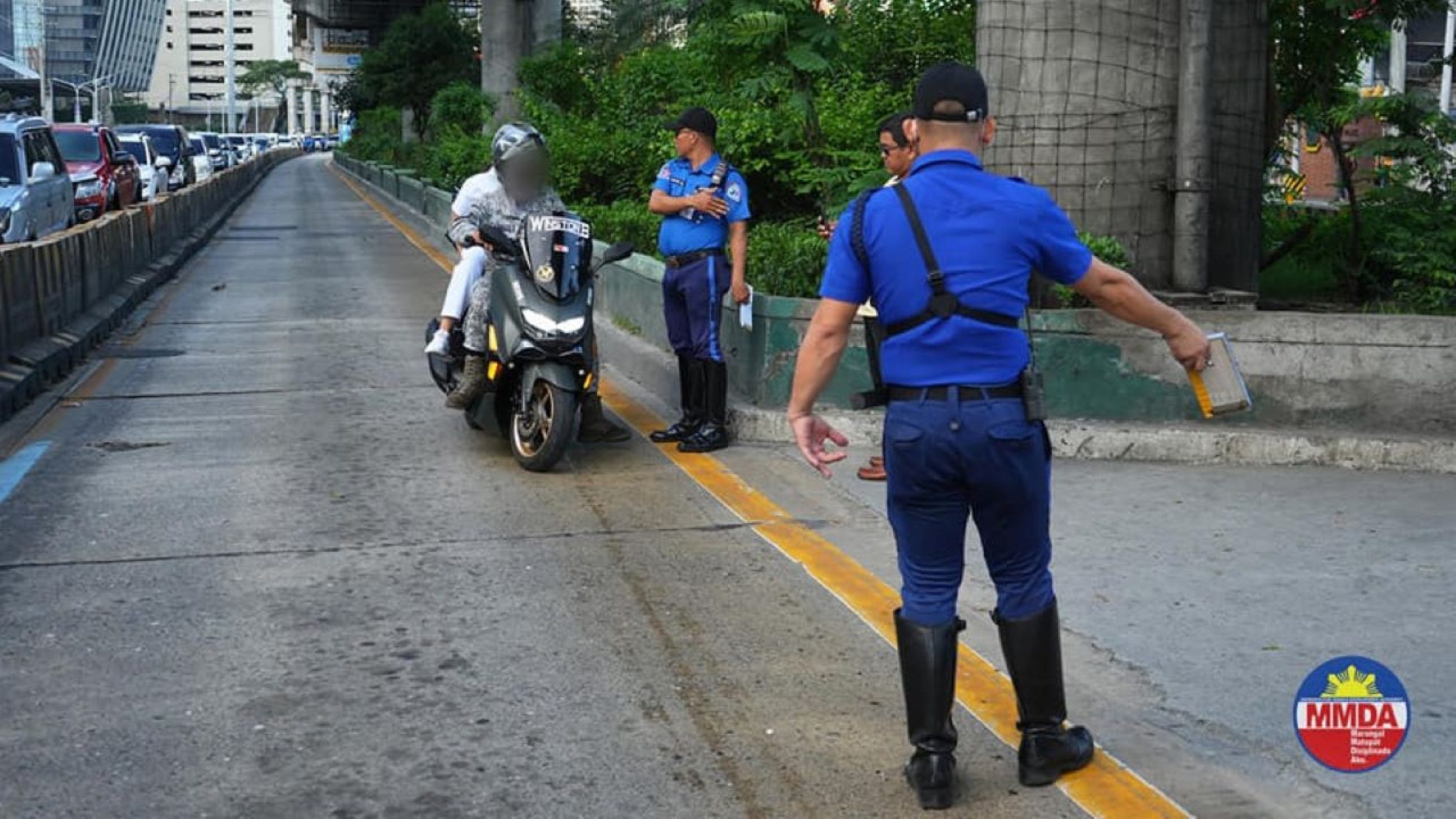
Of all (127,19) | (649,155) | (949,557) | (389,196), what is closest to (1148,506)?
(949,557)

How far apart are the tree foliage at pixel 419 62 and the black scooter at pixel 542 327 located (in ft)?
202

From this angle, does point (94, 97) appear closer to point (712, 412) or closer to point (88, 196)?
point (88, 196)

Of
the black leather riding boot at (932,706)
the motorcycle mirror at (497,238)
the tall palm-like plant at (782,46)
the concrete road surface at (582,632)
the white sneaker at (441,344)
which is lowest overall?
the concrete road surface at (582,632)

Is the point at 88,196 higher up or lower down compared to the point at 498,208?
lower down

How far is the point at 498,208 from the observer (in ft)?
32.8

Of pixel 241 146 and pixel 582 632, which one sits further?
pixel 241 146

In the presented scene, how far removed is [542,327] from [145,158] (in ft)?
114

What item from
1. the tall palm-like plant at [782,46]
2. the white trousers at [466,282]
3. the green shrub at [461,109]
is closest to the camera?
the white trousers at [466,282]

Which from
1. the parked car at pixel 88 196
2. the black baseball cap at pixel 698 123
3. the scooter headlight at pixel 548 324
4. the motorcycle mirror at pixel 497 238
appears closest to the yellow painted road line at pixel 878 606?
the scooter headlight at pixel 548 324

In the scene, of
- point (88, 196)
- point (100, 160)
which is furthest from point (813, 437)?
point (100, 160)

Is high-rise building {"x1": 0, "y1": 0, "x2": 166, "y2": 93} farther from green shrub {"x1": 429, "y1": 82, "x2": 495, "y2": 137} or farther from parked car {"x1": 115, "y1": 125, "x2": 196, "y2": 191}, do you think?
green shrub {"x1": 429, "y1": 82, "x2": 495, "y2": 137}

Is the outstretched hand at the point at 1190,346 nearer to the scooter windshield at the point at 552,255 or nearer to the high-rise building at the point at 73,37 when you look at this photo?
the scooter windshield at the point at 552,255

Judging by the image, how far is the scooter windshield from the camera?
30.9ft

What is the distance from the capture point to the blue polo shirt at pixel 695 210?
976 centimetres
